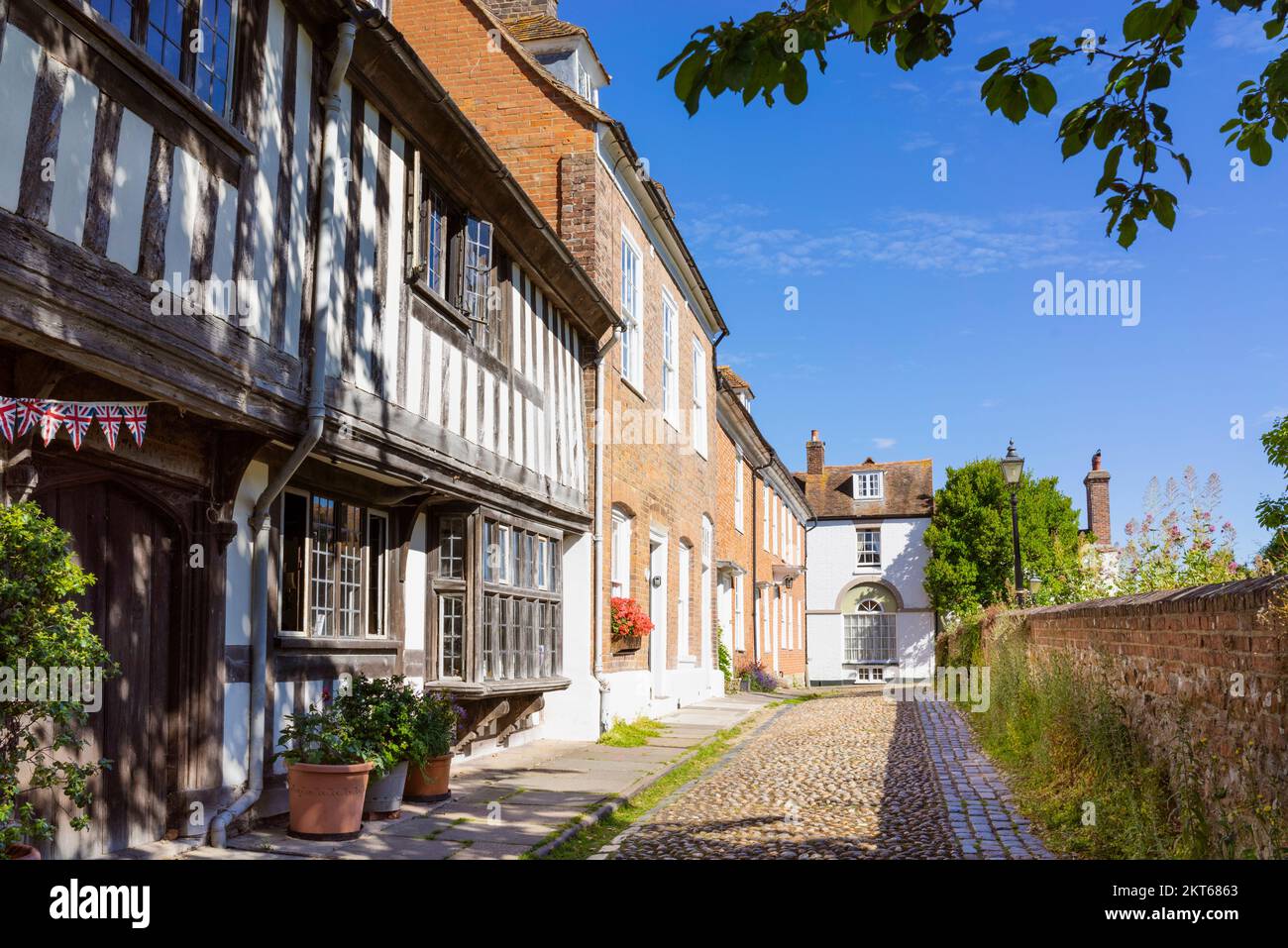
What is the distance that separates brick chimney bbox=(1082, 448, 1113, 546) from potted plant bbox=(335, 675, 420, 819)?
3824 centimetres

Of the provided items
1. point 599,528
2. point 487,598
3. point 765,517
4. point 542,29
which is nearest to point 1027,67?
point 487,598

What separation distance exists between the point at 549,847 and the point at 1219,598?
12.9 feet

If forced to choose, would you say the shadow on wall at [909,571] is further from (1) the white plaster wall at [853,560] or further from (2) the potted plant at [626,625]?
(2) the potted plant at [626,625]

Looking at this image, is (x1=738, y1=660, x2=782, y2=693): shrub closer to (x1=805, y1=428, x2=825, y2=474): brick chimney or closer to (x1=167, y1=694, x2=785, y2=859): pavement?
(x1=167, y1=694, x2=785, y2=859): pavement

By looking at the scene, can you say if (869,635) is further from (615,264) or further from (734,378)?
(615,264)

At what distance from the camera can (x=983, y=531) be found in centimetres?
3850

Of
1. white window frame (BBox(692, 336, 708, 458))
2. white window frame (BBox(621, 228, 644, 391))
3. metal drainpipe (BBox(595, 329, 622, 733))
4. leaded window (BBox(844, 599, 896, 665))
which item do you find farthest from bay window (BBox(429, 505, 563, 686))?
leaded window (BBox(844, 599, 896, 665))

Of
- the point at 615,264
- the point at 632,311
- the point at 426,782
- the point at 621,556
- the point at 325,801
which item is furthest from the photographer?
the point at 632,311

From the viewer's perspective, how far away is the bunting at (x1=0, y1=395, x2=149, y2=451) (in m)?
4.85

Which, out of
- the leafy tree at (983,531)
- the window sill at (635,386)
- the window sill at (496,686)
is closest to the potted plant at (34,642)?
the window sill at (496,686)

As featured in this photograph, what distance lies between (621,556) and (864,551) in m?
28.2

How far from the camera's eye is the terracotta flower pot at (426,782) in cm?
812

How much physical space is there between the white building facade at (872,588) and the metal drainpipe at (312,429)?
115ft
